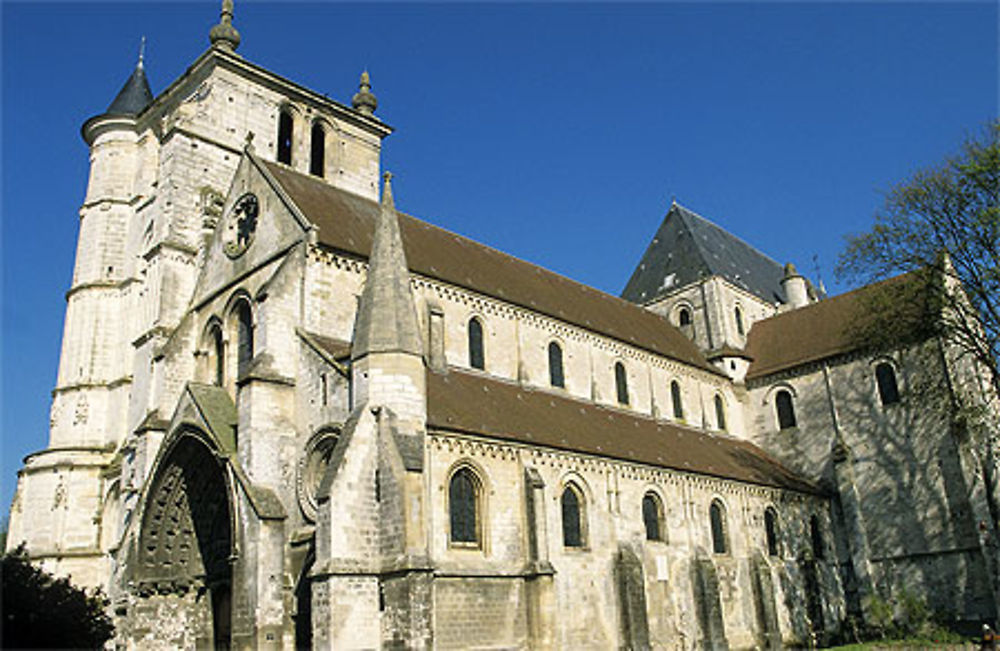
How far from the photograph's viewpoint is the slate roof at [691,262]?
123 feet

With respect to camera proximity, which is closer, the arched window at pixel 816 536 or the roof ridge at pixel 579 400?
the roof ridge at pixel 579 400

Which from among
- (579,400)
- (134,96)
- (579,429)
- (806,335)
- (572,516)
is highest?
(134,96)

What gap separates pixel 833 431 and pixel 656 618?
42.6 feet

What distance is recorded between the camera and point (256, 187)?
23.5 m

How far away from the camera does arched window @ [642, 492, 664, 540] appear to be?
2264cm

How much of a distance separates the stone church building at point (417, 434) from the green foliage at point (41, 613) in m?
3.89

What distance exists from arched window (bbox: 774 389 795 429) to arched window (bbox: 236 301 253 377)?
69.4ft

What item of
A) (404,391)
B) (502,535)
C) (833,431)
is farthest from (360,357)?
(833,431)

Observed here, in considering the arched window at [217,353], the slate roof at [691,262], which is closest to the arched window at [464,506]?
the arched window at [217,353]

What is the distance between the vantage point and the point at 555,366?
25.7 m

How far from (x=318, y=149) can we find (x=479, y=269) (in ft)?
39.5

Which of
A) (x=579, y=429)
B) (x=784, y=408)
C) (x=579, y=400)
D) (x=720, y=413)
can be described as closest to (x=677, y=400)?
(x=720, y=413)

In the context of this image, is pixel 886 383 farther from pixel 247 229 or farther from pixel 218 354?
pixel 218 354

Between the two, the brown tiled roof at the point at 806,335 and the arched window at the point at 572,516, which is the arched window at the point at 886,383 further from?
the arched window at the point at 572,516
